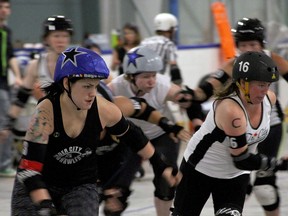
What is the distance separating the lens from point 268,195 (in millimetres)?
5750

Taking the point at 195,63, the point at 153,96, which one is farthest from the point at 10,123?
the point at 195,63

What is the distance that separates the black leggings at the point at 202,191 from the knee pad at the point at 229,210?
0.04 meters

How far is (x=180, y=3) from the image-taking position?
1569 cm

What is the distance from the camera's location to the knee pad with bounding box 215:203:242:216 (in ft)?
15.3

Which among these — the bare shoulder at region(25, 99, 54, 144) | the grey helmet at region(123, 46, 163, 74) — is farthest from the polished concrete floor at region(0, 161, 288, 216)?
the bare shoulder at region(25, 99, 54, 144)

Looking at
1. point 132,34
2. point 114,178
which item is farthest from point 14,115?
point 132,34

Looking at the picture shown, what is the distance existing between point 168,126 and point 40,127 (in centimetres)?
143

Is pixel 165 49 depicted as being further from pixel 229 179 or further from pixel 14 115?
pixel 229 179

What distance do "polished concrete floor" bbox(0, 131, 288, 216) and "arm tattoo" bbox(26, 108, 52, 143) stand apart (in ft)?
9.41

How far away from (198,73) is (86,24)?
216 inches

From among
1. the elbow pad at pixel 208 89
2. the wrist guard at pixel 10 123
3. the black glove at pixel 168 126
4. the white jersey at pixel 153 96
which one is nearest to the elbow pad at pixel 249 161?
the black glove at pixel 168 126

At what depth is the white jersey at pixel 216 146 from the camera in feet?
15.4

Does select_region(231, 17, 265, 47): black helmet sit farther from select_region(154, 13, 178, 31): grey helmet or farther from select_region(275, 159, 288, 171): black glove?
select_region(154, 13, 178, 31): grey helmet

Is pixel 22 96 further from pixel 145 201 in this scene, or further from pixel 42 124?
pixel 42 124
